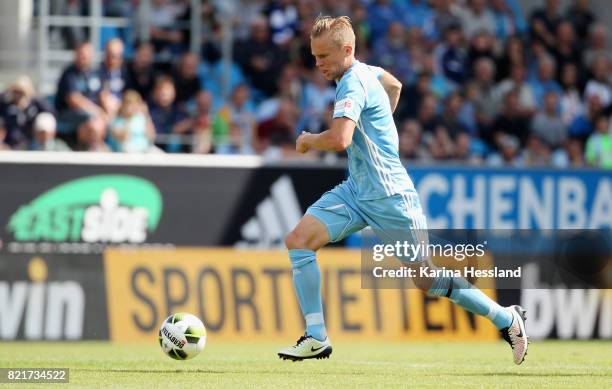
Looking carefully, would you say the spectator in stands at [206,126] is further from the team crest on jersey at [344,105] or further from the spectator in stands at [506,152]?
the team crest on jersey at [344,105]

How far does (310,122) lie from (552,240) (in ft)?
13.2

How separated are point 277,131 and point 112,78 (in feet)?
7.62

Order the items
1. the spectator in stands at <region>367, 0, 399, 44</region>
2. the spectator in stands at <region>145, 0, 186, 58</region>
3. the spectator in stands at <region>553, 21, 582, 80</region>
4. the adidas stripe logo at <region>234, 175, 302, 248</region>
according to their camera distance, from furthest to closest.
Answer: the spectator in stands at <region>553, 21, 582, 80</region> < the spectator in stands at <region>367, 0, 399, 44</region> < the spectator in stands at <region>145, 0, 186, 58</region> < the adidas stripe logo at <region>234, 175, 302, 248</region>

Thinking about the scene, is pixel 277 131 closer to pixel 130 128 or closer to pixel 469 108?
pixel 130 128

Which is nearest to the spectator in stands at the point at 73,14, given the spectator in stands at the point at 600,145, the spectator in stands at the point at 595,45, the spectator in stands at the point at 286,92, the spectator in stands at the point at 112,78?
the spectator in stands at the point at 112,78

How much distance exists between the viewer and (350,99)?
896 centimetres

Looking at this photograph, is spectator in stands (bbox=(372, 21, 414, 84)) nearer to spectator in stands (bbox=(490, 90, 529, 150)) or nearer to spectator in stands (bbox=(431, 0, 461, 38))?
spectator in stands (bbox=(431, 0, 461, 38))

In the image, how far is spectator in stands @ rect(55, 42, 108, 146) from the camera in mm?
15906

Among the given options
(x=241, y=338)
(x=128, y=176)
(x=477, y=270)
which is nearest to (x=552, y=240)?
(x=477, y=270)

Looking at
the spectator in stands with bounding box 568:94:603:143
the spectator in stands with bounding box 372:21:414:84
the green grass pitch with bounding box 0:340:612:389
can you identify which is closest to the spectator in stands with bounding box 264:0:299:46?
the spectator in stands with bounding box 372:21:414:84

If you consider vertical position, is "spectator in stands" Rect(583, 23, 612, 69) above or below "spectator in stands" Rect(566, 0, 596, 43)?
below

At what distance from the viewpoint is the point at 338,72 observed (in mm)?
9211

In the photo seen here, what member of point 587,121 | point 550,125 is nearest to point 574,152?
point 550,125

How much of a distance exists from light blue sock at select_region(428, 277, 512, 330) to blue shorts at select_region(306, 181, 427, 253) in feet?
1.19
